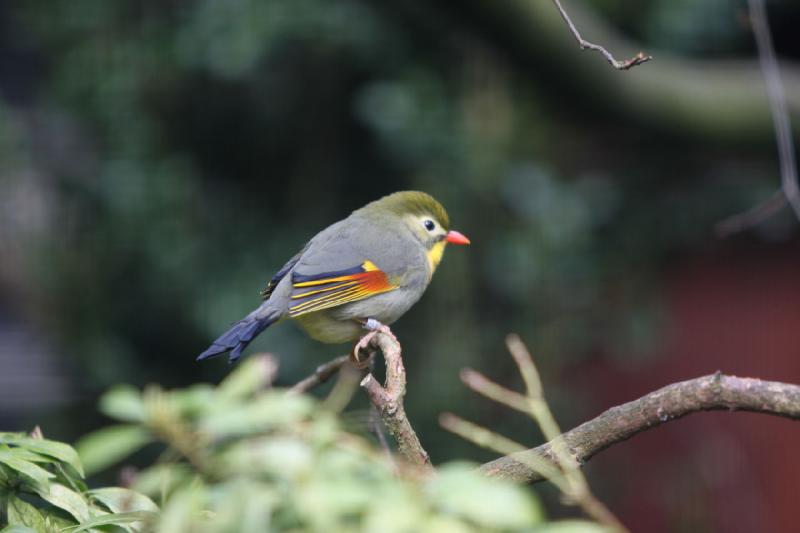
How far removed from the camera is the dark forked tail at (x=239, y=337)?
8.84 ft

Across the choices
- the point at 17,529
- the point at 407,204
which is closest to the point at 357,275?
the point at 407,204

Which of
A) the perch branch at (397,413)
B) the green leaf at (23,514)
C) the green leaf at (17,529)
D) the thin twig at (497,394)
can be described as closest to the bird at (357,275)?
the perch branch at (397,413)

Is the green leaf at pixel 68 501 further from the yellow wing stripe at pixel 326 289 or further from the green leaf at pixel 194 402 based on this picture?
the yellow wing stripe at pixel 326 289

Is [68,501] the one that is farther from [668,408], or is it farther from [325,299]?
[325,299]

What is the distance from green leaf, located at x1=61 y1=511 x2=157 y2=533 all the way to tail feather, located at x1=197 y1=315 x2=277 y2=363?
3.33 ft

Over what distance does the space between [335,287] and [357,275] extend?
125 mm

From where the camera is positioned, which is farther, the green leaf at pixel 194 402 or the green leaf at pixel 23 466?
the green leaf at pixel 23 466

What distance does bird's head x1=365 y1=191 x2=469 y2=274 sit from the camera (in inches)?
137

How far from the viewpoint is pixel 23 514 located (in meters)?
1.70

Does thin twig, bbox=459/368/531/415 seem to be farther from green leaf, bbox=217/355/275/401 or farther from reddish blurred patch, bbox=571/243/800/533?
reddish blurred patch, bbox=571/243/800/533

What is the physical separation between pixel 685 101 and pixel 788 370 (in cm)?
195

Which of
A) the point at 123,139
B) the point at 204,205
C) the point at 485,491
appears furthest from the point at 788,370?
the point at 485,491

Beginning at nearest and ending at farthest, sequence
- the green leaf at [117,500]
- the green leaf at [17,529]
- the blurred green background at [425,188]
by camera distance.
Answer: the green leaf at [17,529]
the green leaf at [117,500]
the blurred green background at [425,188]

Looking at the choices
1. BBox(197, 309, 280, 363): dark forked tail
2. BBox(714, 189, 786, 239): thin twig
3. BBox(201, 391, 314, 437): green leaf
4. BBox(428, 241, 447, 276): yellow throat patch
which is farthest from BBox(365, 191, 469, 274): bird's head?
BBox(201, 391, 314, 437): green leaf
